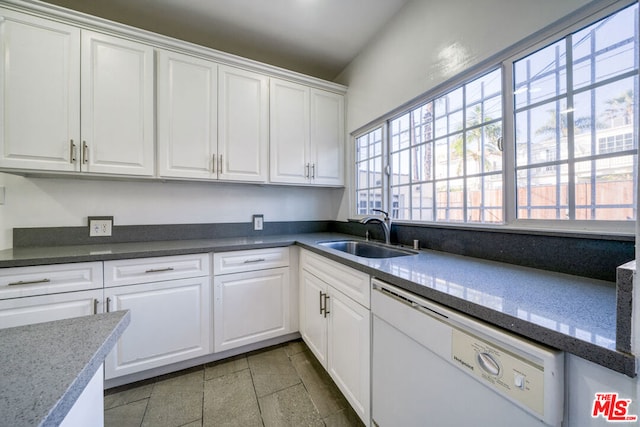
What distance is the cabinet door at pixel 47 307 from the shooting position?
1272 mm

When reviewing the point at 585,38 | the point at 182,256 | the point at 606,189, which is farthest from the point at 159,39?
the point at 606,189

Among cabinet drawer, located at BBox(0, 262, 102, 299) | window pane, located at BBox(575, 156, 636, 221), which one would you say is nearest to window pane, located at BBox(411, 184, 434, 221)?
window pane, located at BBox(575, 156, 636, 221)

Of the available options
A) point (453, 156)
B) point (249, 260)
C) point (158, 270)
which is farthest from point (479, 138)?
point (158, 270)

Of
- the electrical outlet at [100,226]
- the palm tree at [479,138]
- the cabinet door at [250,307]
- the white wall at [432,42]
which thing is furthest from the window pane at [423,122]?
the electrical outlet at [100,226]

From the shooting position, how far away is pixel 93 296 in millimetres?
1432

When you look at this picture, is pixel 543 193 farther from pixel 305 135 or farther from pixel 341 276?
pixel 305 135

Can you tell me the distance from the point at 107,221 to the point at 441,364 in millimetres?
2306

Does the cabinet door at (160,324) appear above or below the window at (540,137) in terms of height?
below

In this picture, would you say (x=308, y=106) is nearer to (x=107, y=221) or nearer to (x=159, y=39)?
(x=159, y=39)

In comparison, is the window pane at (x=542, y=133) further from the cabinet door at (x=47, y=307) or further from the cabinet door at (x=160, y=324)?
the cabinet door at (x=47, y=307)

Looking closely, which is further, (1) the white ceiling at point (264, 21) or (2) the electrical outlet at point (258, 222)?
(2) the electrical outlet at point (258, 222)

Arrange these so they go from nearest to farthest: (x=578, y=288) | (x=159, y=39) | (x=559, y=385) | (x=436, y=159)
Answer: (x=559, y=385) < (x=578, y=288) < (x=436, y=159) < (x=159, y=39)

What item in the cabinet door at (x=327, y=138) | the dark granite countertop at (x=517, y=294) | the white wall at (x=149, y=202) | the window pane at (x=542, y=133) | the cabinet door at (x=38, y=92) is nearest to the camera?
the dark granite countertop at (x=517, y=294)

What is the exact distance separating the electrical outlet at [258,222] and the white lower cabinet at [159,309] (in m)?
0.71
